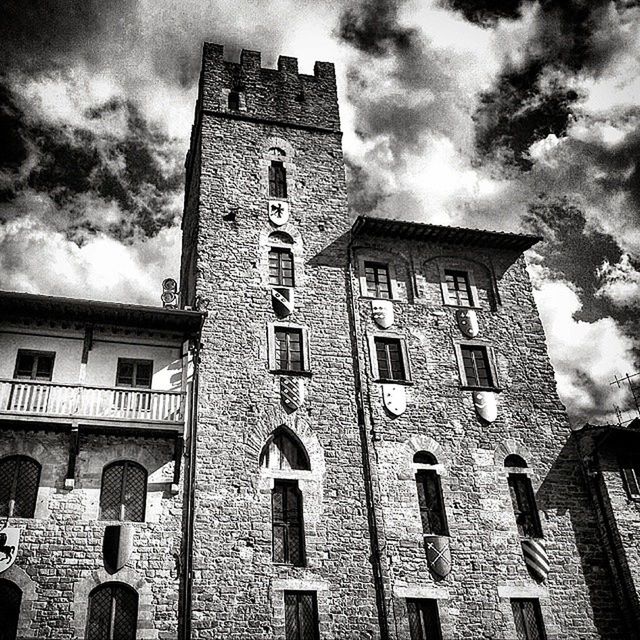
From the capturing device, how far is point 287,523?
745 inches

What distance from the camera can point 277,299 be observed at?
22.1 meters

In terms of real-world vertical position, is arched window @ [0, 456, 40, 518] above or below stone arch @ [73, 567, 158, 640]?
above

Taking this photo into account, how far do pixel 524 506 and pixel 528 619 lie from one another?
306 cm

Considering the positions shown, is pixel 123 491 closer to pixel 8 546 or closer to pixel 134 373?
pixel 8 546

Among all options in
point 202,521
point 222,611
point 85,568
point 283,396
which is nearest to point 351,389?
point 283,396

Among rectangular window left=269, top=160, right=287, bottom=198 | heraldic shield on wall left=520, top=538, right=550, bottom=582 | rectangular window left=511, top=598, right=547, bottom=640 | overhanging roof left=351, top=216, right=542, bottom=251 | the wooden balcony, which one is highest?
rectangular window left=269, top=160, right=287, bottom=198

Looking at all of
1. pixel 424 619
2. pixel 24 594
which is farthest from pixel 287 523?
pixel 24 594

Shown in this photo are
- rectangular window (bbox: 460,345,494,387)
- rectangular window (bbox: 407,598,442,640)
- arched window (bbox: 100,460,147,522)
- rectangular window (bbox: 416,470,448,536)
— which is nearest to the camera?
arched window (bbox: 100,460,147,522)

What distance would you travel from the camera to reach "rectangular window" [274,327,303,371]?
69.5ft

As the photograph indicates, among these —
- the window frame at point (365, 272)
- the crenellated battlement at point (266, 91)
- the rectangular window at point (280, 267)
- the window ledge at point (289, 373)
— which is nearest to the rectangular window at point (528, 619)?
the window ledge at point (289, 373)

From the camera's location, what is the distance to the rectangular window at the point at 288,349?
2117cm

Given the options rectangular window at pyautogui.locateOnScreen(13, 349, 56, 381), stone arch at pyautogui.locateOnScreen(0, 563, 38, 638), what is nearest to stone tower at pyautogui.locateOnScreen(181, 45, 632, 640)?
stone arch at pyautogui.locateOnScreen(0, 563, 38, 638)

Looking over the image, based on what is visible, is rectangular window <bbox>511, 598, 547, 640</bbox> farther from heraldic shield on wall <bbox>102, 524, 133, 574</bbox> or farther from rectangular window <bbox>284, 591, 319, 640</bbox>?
heraldic shield on wall <bbox>102, 524, 133, 574</bbox>

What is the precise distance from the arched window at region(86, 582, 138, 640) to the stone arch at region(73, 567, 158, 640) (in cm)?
13
